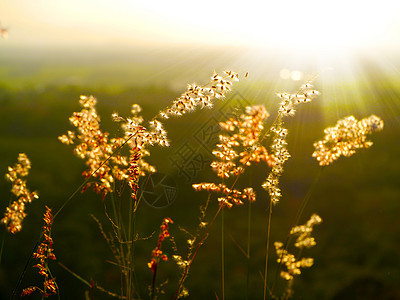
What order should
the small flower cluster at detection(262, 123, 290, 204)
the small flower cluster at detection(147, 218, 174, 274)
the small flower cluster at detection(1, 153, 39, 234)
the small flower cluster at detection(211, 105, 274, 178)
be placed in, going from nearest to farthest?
the small flower cluster at detection(147, 218, 174, 274)
the small flower cluster at detection(211, 105, 274, 178)
the small flower cluster at detection(262, 123, 290, 204)
the small flower cluster at detection(1, 153, 39, 234)

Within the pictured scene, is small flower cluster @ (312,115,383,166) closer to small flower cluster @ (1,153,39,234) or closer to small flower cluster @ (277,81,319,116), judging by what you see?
small flower cluster @ (277,81,319,116)

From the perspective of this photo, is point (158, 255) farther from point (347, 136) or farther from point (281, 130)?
point (347, 136)

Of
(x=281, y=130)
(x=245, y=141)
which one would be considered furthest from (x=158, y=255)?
(x=281, y=130)

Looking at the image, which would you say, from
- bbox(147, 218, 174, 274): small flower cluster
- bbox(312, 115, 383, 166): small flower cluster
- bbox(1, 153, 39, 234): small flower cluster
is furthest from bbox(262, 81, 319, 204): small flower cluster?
bbox(1, 153, 39, 234): small flower cluster

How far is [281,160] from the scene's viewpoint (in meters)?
1.81

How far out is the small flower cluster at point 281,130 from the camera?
1703 millimetres

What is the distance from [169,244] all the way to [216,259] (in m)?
0.58

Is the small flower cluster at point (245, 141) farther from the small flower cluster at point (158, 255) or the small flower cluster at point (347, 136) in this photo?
the small flower cluster at point (158, 255)

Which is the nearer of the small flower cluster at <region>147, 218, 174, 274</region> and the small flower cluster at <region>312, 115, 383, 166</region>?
the small flower cluster at <region>147, 218, 174, 274</region>

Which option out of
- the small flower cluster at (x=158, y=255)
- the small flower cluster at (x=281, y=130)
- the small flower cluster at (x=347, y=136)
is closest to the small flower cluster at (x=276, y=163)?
the small flower cluster at (x=281, y=130)

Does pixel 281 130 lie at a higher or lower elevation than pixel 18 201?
higher

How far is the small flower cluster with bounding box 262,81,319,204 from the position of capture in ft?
5.59

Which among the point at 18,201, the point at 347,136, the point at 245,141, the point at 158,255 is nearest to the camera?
the point at 158,255

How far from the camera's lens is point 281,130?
5.80 feet
